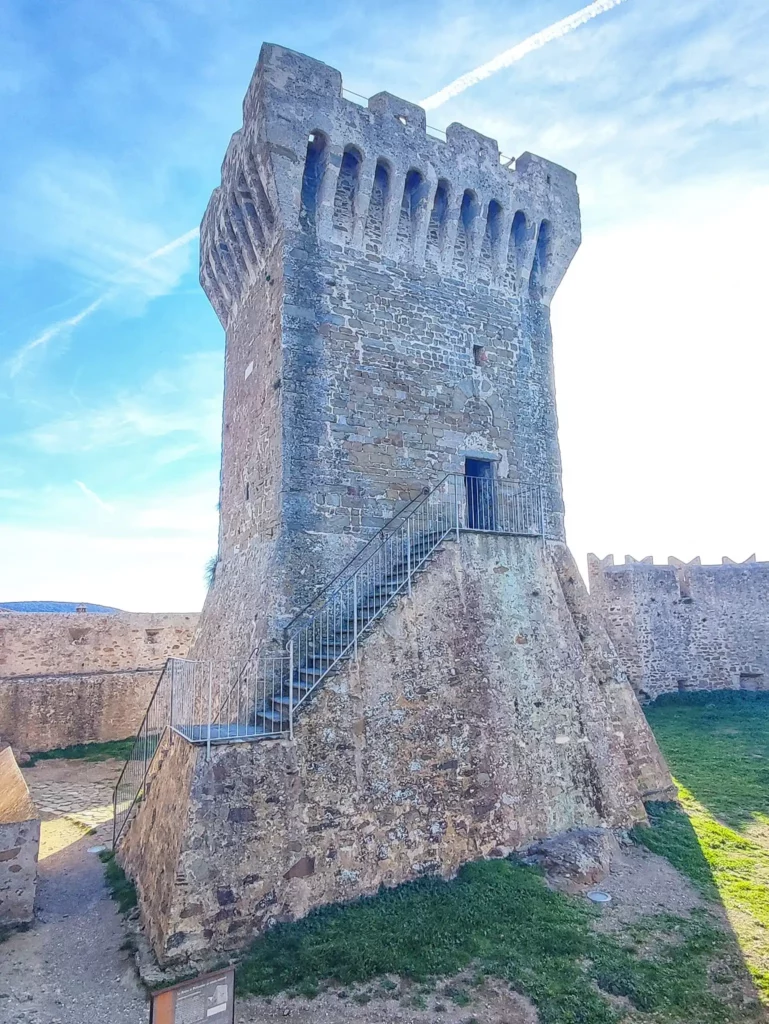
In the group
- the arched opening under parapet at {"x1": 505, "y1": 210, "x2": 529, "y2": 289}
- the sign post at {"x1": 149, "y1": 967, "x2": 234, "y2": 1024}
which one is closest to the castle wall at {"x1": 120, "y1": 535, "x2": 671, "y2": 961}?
the sign post at {"x1": 149, "y1": 967, "x2": 234, "y2": 1024}

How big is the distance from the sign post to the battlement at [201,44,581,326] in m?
9.60

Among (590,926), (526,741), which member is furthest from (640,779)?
(590,926)

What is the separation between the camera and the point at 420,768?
758 centimetres

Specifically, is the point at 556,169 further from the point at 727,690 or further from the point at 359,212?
the point at 727,690

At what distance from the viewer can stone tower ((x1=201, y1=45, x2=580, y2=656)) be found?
9500 millimetres

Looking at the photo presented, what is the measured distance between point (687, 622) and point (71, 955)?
18.6 meters

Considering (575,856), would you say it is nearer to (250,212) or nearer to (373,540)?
(373,540)

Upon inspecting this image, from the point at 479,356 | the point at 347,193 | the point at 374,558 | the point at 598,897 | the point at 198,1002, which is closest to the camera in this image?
the point at 198,1002

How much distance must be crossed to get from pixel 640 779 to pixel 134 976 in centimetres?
763

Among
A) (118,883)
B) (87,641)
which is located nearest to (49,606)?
(87,641)

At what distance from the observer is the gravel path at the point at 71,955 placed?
5363 millimetres

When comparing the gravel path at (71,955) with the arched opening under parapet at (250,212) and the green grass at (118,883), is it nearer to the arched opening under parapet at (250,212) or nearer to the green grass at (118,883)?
the green grass at (118,883)

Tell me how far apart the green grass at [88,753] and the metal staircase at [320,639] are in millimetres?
4262

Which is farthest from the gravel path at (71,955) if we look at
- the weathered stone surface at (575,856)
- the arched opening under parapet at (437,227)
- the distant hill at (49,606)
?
the distant hill at (49,606)
